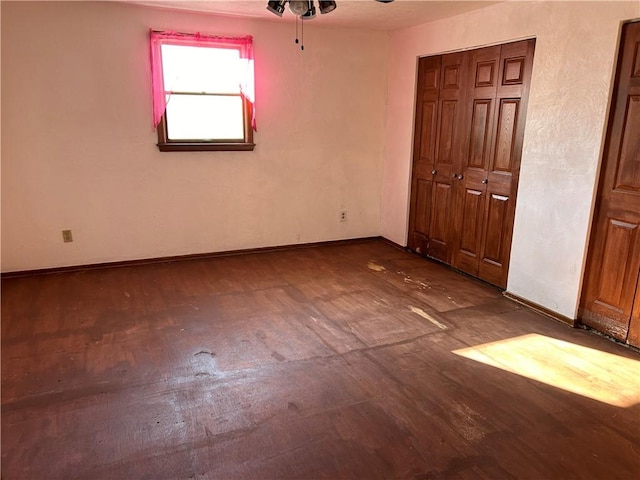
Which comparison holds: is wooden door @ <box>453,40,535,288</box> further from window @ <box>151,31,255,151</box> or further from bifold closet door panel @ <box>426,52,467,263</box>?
window @ <box>151,31,255,151</box>

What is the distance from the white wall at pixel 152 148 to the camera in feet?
12.4

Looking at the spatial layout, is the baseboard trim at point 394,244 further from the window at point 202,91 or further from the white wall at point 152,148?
the window at point 202,91

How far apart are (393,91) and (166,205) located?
8.87ft

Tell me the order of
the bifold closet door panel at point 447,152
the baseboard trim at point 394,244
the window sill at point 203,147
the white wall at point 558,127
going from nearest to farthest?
the white wall at point 558,127
the bifold closet door panel at point 447,152
the window sill at point 203,147
the baseboard trim at point 394,244

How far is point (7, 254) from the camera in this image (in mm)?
3971

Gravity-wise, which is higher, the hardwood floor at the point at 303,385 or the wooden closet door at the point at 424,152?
the wooden closet door at the point at 424,152

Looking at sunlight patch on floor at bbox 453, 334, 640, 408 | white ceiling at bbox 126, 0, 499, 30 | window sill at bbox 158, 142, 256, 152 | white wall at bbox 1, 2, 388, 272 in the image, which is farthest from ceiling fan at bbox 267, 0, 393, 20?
sunlight patch on floor at bbox 453, 334, 640, 408

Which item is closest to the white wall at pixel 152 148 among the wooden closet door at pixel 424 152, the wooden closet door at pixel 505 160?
the wooden closet door at pixel 424 152

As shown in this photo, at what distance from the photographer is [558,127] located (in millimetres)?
3180

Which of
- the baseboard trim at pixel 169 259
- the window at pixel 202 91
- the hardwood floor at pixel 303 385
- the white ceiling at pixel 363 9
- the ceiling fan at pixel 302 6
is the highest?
the white ceiling at pixel 363 9

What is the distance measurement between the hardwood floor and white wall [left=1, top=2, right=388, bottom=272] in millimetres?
676

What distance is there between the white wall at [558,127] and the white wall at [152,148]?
1453mm

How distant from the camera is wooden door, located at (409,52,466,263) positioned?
4.19 metres

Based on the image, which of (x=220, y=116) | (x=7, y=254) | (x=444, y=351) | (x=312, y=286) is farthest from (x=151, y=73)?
(x=444, y=351)
